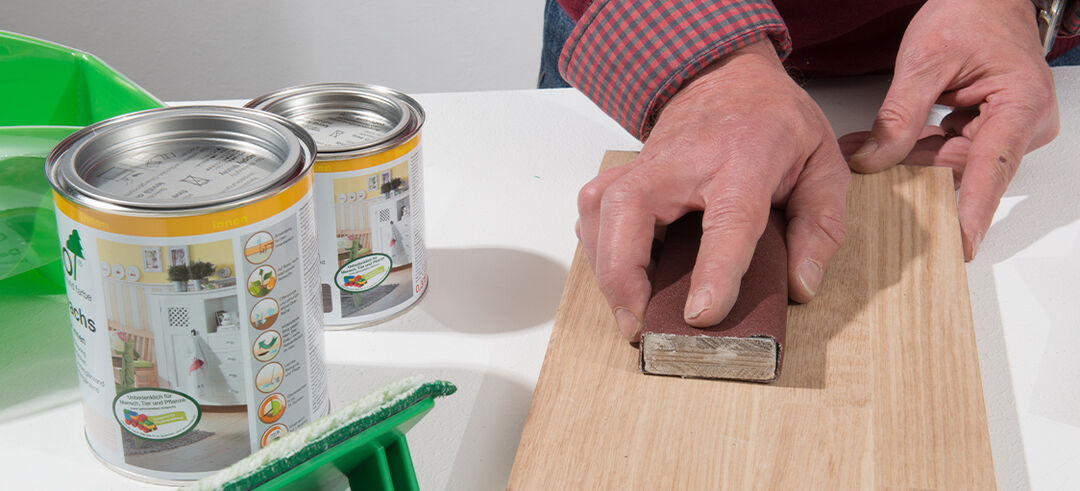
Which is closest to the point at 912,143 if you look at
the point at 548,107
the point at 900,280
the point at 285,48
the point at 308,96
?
the point at 900,280

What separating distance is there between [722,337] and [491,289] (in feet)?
0.87

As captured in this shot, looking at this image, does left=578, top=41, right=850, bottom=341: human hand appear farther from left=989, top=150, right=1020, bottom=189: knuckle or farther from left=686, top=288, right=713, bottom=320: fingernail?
left=989, top=150, right=1020, bottom=189: knuckle

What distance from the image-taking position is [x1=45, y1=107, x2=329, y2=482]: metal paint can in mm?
513

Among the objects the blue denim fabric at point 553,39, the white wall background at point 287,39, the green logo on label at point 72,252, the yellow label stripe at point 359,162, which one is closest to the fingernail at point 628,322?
the yellow label stripe at point 359,162

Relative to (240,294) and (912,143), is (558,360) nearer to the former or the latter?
(240,294)

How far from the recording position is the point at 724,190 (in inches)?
29.6

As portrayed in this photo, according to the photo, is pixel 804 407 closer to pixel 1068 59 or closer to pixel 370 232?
pixel 370 232

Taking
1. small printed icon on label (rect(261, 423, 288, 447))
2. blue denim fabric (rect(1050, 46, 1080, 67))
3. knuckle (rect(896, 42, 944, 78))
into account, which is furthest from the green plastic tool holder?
blue denim fabric (rect(1050, 46, 1080, 67))

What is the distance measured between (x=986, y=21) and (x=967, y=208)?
10.6 inches

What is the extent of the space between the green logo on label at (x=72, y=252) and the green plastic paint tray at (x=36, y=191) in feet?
0.51

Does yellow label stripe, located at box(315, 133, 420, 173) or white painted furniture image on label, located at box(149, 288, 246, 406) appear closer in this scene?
white painted furniture image on label, located at box(149, 288, 246, 406)

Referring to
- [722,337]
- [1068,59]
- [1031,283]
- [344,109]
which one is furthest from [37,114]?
[1068,59]

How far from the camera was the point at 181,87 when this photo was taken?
2.94 meters

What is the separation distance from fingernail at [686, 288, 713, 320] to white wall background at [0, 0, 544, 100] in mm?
2359
